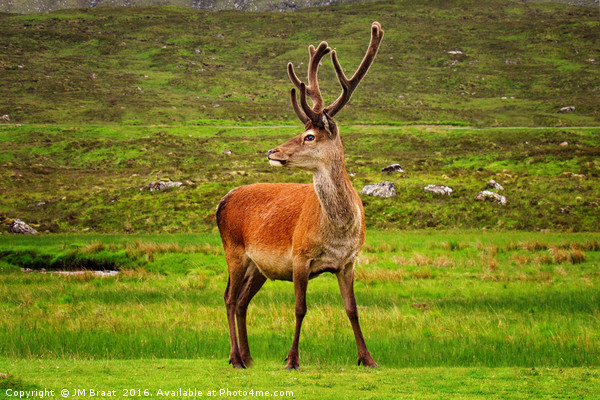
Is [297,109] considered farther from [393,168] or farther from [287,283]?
[393,168]

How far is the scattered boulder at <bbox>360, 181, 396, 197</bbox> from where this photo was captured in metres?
40.3

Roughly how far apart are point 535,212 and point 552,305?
66.8ft

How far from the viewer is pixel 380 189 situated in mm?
40781

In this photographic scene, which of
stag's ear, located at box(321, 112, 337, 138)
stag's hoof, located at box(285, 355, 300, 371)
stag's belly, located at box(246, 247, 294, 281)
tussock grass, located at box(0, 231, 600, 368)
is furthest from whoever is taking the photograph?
tussock grass, located at box(0, 231, 600, 368)

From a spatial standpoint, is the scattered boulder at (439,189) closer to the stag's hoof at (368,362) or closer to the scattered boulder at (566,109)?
the stag's hoof at (368,362)

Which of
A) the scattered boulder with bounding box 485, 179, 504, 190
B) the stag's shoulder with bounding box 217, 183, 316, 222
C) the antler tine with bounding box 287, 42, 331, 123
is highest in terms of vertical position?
the antler tine with bounding box 287, 42, 331, 123

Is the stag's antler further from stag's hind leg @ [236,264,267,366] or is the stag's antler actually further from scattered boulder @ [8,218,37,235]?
scattered boulder @ [8,218,37,235]

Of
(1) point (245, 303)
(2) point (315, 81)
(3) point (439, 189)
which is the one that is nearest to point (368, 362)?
(1) point (245, 303)

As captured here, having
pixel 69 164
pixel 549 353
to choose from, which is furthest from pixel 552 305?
pixel 69 164

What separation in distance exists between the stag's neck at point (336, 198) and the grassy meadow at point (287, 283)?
2.15m

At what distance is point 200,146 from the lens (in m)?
66.1

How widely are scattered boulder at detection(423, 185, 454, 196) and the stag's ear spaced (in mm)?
30910

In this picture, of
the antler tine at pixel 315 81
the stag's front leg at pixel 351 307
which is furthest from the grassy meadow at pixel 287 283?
the antler tine at pixel 315 81

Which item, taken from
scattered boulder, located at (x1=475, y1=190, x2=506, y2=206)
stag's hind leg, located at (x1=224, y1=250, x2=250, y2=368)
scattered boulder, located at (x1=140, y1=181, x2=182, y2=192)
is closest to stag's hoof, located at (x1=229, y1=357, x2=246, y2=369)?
stag's hind leg, located at (x1=224, y1=250, x2=250, y2=368)
